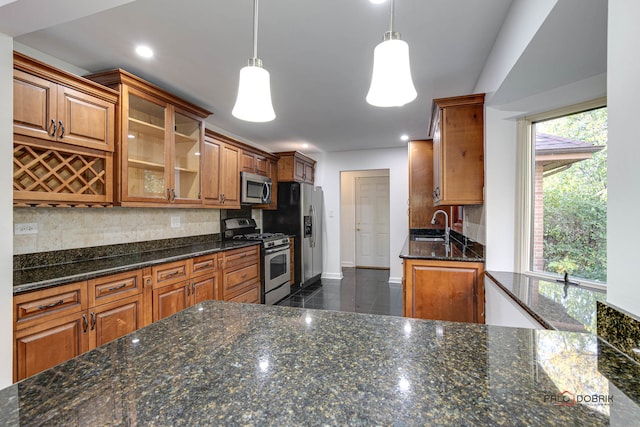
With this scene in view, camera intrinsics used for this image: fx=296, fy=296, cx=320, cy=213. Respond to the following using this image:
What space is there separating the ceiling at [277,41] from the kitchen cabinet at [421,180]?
3.93 ft

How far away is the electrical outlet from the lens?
192 centimetres

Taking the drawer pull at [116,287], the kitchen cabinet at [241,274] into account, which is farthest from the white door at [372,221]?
the drawer pull at [116,287]

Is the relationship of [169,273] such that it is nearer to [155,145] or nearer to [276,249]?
[155,145]

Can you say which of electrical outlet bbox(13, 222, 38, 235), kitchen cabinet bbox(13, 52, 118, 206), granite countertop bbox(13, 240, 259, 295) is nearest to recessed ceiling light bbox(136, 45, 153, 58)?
kitchen cabinet bbox(13, 52, 118, 206)

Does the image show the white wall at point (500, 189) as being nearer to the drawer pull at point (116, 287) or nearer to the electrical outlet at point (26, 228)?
the drawer pull at point (116, 287)

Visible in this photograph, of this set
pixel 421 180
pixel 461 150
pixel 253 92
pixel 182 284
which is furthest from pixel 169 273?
pixel 421 180

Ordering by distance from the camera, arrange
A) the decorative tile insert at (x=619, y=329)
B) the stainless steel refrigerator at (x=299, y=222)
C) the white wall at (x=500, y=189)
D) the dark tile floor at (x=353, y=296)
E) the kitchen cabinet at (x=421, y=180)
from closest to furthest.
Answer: the decorative tile insert at (x=619, y=329), the white wall at (x=500, y=189), the dark tile floor at (x=353, y=296), the kitchen cabinet at (x=421, y=180), the stainless steel refrigerator at (x=299, y=222)

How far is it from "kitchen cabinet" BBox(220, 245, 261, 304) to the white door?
3.43 meters

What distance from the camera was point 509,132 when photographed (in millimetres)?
2170

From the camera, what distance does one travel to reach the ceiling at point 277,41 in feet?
5.33

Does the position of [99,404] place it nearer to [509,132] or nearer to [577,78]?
[577,78]

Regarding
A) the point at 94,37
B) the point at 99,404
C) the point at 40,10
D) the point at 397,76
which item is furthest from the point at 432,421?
the point at 94,37

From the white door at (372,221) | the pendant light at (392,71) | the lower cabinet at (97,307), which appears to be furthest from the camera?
the white door at (372,221)

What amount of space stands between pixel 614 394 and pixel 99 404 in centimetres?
97
